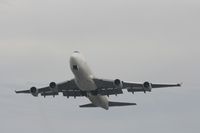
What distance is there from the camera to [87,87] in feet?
348

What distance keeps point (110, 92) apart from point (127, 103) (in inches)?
180

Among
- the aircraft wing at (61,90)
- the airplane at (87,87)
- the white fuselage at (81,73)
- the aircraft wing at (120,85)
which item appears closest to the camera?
the white fuselage at (81,73)

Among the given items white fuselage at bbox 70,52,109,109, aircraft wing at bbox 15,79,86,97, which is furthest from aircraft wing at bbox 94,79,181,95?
aircraft wing at bbox 15,79,86,97

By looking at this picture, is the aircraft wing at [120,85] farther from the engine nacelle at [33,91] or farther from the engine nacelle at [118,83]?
the engine nacelle at [33,91]

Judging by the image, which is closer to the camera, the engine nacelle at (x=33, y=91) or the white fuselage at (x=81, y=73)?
the white fuselage at (x=81, y=73)

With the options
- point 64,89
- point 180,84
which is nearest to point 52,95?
point 64,89

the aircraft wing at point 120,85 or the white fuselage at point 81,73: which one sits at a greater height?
the white fuselage at point 81,73

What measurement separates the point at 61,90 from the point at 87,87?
18.2ft

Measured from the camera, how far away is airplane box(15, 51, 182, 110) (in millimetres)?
103438

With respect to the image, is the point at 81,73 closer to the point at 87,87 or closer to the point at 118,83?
the point at 87,87

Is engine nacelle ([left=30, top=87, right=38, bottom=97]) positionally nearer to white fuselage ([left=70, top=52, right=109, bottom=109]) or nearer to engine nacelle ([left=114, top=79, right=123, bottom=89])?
white fuselage ([left=70, top=52, right=109, bottom=109])

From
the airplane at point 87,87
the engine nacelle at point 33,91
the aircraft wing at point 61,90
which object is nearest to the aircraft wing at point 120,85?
the airplane at point 87,87

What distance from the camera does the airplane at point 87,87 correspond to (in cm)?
10344

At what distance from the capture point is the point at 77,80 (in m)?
104
